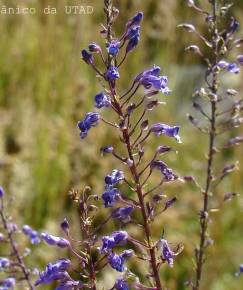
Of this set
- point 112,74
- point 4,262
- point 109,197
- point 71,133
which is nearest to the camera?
point 112,74

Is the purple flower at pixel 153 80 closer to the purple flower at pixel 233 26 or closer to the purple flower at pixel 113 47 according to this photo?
the purple flower at pixel 113 47

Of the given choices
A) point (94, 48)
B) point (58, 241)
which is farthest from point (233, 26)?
point (58, 241)

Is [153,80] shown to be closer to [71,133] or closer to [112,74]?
[112,74]

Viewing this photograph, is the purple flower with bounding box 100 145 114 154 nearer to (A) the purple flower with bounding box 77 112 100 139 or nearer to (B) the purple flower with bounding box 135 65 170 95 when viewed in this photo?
(A) the purple flower with bounding box 77 112 100 139

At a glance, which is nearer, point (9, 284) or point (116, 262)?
point (116, 262)

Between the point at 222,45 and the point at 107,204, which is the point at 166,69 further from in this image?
the point at 107,204

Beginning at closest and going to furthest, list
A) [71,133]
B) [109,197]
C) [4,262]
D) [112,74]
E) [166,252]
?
[112,74] → [109,197] → [166,252] → [4,262] → [71,133]

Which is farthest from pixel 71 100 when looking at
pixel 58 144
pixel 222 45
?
pixel 222 45
